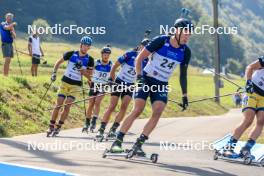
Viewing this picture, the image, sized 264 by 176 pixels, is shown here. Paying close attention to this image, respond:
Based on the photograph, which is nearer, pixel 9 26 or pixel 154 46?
pixel 154 46

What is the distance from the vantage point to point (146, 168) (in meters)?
8.77

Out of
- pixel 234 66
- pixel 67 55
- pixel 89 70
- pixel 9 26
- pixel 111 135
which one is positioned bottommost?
pixel 111 135

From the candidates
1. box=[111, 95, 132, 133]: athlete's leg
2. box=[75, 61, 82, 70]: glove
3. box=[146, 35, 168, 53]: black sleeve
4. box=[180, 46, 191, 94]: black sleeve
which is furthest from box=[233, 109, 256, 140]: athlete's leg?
box=[75, 61, 82, 70]: glove

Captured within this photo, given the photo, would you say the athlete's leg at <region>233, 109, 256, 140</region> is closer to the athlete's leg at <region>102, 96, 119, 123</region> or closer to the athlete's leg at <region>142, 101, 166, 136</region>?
the athlete's leg at <region>142, 101, 166, 136</region>

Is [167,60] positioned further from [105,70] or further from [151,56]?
[105,70]

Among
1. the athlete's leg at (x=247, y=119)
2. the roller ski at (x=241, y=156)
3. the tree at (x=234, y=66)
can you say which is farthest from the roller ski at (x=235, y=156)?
the tree at (x=234, y=66)

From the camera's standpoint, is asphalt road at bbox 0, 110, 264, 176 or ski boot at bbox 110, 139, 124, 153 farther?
ski boot at bbox 110, 139, 124, 153

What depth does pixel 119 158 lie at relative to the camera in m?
9.77

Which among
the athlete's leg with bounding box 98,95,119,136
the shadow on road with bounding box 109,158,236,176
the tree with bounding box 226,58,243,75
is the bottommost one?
the shadow on road with bounding box 109,158,236,176

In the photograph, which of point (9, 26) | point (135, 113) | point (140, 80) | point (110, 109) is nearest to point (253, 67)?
point (140, 80)

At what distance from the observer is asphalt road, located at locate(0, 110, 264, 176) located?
341 inches

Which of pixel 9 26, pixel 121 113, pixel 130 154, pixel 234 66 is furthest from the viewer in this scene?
pixel 234 66

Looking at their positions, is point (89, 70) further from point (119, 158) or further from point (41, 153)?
point (119, 158)

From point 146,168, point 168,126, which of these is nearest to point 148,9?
point 168,126
